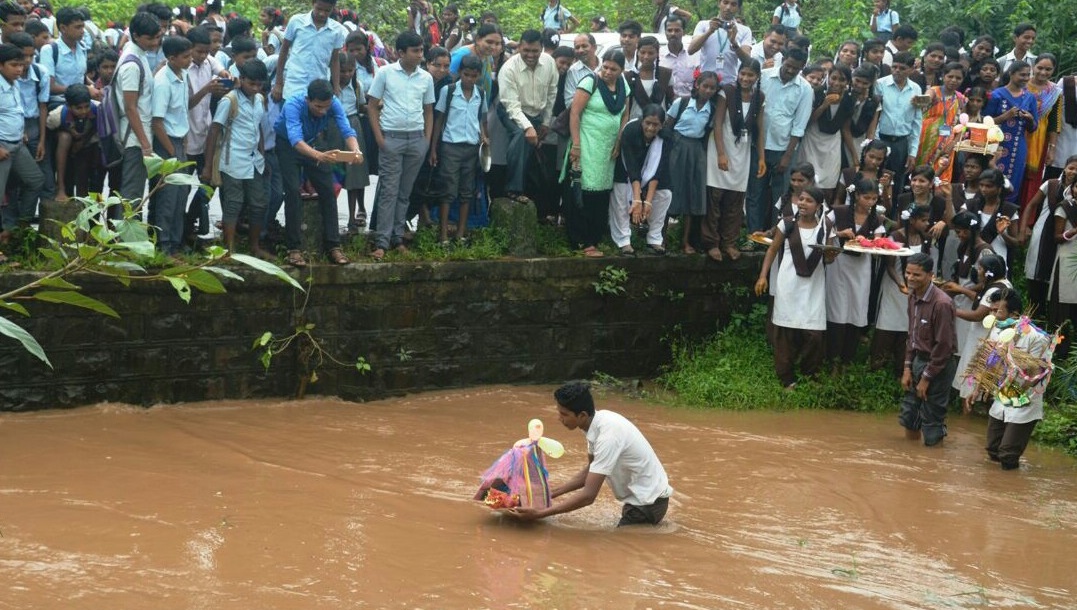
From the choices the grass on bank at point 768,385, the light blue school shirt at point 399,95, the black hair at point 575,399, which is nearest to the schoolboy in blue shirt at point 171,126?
the light blue school shirt at point 399,95

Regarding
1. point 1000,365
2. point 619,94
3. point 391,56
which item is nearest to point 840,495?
point 1000,365

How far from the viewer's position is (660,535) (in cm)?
721

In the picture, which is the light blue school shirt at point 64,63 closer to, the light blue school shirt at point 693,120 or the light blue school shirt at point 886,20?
the light blue school shirt at point 693,120

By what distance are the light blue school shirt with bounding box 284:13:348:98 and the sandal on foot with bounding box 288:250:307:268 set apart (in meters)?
1.41

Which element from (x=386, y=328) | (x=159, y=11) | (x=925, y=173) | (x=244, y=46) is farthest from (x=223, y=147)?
(x=925, y=173)

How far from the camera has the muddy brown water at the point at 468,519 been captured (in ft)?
20.4

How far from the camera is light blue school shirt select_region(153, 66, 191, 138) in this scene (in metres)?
9.70

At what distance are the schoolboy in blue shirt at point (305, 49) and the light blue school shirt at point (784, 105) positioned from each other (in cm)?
415

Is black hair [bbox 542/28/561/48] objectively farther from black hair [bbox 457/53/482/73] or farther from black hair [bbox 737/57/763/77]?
black hair [bbox 737/57/763/77]

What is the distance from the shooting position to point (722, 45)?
1270cm

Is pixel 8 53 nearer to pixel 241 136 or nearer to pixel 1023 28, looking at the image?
pixel 241 136

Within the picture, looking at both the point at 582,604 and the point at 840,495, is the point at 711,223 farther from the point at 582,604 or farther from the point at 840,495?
the point at 582,604

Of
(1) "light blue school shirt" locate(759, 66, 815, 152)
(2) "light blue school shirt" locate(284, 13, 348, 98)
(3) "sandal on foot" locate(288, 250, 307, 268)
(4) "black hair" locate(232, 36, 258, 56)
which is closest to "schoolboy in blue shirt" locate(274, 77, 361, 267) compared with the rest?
(3) "sandal on foot" locate(288, 250, 307, 268)

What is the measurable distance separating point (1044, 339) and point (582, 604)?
4.69m
